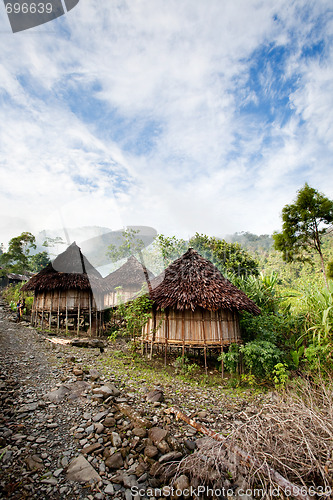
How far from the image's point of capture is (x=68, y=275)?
14422 millimetres

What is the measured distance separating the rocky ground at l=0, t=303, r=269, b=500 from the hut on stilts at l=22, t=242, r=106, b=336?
7404 mm

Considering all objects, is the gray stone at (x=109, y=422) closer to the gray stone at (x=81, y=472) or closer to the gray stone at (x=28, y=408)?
the gray stone at (x=81, y=472)

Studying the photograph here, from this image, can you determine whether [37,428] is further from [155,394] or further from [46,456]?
[155,394]

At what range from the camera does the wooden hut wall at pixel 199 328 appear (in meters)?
8.27

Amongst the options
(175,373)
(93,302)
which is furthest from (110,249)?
(175,373)

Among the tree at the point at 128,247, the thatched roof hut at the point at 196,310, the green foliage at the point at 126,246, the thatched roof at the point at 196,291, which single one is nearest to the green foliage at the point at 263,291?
the thatched roof at the point at 196,291

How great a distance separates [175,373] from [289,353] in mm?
4114

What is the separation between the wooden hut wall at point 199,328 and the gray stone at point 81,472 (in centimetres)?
545

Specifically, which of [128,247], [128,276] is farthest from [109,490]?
[128,247]

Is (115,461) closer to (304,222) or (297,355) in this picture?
(297,355)

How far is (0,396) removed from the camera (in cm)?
460

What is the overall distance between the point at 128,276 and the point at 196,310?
8.49m

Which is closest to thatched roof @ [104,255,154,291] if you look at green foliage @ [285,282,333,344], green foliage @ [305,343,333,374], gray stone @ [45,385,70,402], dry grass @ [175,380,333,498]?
green foliage @ [285,282,333,344]

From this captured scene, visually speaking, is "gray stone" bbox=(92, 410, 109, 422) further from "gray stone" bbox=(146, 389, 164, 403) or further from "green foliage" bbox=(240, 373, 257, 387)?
"green foliage" bbox=(240, 373, 257, 387)
